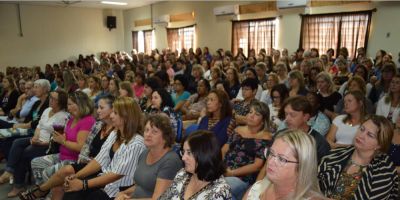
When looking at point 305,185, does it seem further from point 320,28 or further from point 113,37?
point 113,37

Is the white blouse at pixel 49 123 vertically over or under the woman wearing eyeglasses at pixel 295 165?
under

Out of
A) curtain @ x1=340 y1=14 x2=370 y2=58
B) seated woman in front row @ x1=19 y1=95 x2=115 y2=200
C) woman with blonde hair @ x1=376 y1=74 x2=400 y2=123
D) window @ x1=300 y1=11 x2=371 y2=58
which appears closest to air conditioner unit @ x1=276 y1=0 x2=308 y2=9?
window @ x1=300 y1=11 x2=371 y2=58

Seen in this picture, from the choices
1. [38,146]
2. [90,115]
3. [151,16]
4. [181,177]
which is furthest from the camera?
[151,16]

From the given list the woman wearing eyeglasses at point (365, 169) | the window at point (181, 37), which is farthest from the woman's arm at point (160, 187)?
the window at point (181, 37)

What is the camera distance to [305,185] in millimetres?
1338

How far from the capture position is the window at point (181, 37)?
448 inches

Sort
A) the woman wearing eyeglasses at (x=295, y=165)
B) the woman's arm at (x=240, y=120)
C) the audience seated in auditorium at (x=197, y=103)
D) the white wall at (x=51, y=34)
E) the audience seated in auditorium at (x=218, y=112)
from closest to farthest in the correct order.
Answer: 1. the woman wearing eyeglasses at (x=295, y=165)
2. the audience seated in auditorium at (x=218, y=112)
3. the woman's arm at (x=240, y=120)
4. the audience seated in auditorium at (x=197, y=103)
5. the white wall at (x=51, y=34)

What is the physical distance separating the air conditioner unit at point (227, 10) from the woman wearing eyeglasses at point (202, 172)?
798 centimetres

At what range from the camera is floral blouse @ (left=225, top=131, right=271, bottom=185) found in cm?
238

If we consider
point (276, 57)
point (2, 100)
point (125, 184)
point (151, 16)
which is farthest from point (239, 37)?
point (125, 184)

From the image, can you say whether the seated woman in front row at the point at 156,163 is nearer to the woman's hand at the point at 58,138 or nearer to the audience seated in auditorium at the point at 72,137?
the audience seated in auditorium at the point at 72,137

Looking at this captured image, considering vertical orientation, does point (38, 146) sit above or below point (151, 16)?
below

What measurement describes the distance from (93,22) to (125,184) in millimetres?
13023

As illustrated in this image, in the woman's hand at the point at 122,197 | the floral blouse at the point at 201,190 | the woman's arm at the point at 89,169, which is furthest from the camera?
the woman's arm at the point at 89,169
